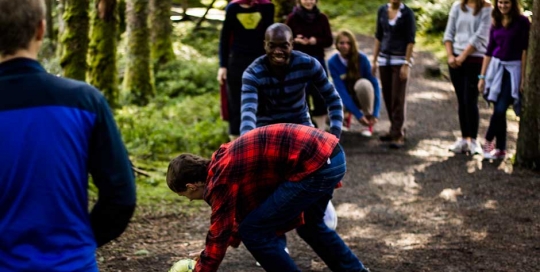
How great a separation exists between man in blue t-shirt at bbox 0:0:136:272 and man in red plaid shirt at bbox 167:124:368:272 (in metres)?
1.48

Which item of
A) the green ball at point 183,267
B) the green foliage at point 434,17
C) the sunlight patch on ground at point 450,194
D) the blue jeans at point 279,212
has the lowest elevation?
the green foliage at point 434,17

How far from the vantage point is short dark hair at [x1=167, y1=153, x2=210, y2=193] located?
4227 millimetres

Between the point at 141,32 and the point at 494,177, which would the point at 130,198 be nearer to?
the point at 494,177

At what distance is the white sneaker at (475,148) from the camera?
393 inches

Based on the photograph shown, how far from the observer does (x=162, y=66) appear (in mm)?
18031

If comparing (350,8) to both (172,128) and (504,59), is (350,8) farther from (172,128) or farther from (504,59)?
(504,59)

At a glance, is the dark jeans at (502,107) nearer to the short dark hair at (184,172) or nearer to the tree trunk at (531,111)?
the tree trunk at (531,111)

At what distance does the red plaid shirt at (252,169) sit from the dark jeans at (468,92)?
5.55m

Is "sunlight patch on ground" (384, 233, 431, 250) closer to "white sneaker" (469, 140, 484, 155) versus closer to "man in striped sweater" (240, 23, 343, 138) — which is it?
"man in striped sweater" (240, 23, 343, 138)

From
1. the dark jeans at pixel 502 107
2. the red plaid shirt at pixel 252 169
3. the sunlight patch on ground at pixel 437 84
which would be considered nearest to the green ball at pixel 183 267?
the red plaid shirt at pixel 252 169

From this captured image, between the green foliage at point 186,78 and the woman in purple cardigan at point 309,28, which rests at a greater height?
the woman in purple cardigan at point 309,28

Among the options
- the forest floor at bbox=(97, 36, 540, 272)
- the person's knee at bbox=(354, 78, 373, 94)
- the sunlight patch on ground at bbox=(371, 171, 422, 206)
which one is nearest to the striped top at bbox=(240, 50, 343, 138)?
the forest floor at bbox=(97, 36, 540, 272)

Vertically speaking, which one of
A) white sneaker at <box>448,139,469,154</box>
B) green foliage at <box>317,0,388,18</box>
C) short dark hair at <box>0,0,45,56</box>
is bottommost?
green foliage at <box>317,0,388,18</box>

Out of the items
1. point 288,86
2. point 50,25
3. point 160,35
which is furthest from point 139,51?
point 288,86
